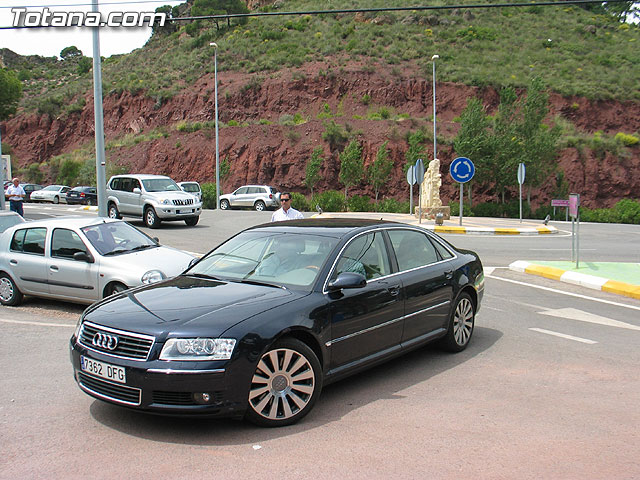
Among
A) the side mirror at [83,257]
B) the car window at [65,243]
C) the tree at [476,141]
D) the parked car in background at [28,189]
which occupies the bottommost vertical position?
the side mirror at [83,257]

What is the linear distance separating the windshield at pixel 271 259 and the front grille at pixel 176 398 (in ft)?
4.17

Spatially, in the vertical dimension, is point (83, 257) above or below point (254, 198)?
below

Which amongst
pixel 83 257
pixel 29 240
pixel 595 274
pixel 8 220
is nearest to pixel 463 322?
pixel 83 257

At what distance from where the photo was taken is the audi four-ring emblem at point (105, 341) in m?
4.64

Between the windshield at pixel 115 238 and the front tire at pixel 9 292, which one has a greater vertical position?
the windshield at pixel 115 238

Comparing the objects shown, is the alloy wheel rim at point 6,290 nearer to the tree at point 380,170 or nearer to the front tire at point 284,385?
the front tire at point 284,385

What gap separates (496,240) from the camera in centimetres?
2028

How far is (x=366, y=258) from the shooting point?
5953mm

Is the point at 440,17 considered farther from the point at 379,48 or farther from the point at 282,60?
the point at 282,60

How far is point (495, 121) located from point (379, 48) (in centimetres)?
2581

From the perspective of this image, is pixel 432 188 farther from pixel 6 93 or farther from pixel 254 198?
pixel 6 93

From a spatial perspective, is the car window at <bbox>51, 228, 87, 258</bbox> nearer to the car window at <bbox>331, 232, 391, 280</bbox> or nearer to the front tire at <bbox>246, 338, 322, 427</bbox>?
the car window at <bbox>331, 232, 391, 280</bbox>

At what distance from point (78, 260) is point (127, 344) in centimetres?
483

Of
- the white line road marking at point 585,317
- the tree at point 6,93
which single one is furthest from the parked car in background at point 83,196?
the white line road marking at point 585,317
